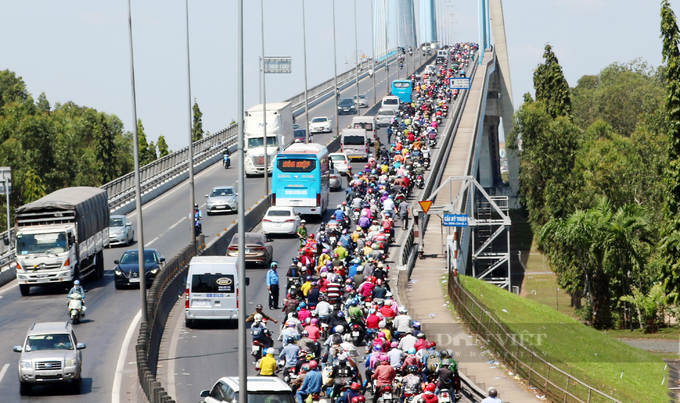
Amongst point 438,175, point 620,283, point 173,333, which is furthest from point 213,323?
point 438,175

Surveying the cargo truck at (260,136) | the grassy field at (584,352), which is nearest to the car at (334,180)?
the cargo truck at (260,136)

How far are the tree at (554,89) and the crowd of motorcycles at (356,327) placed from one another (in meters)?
42.3

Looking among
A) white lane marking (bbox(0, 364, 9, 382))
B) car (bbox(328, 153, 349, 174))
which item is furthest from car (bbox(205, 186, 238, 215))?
white lane marking (bbox(0, 364, 9, 382))

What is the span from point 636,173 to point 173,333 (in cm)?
5415

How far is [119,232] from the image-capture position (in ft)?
149

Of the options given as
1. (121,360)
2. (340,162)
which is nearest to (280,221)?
(340,162)

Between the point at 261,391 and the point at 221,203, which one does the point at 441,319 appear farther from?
the point at 221,203

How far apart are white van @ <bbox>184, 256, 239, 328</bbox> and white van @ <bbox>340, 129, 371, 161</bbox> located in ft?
128

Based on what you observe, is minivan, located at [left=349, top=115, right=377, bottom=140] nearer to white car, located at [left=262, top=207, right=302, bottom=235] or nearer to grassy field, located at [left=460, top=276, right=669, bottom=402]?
white car, located at [left=262, top=207, right=302, bottom=235]

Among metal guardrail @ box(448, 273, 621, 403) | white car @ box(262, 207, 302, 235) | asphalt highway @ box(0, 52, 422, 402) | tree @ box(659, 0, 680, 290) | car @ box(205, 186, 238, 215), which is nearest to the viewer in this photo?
metal guardrail @ box(448, 273, 621, 403)

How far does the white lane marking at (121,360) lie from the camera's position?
2294 centimetres

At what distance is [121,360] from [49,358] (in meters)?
3.88

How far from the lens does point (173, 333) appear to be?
29.4 m

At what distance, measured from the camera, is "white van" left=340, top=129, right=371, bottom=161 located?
2653 inches
